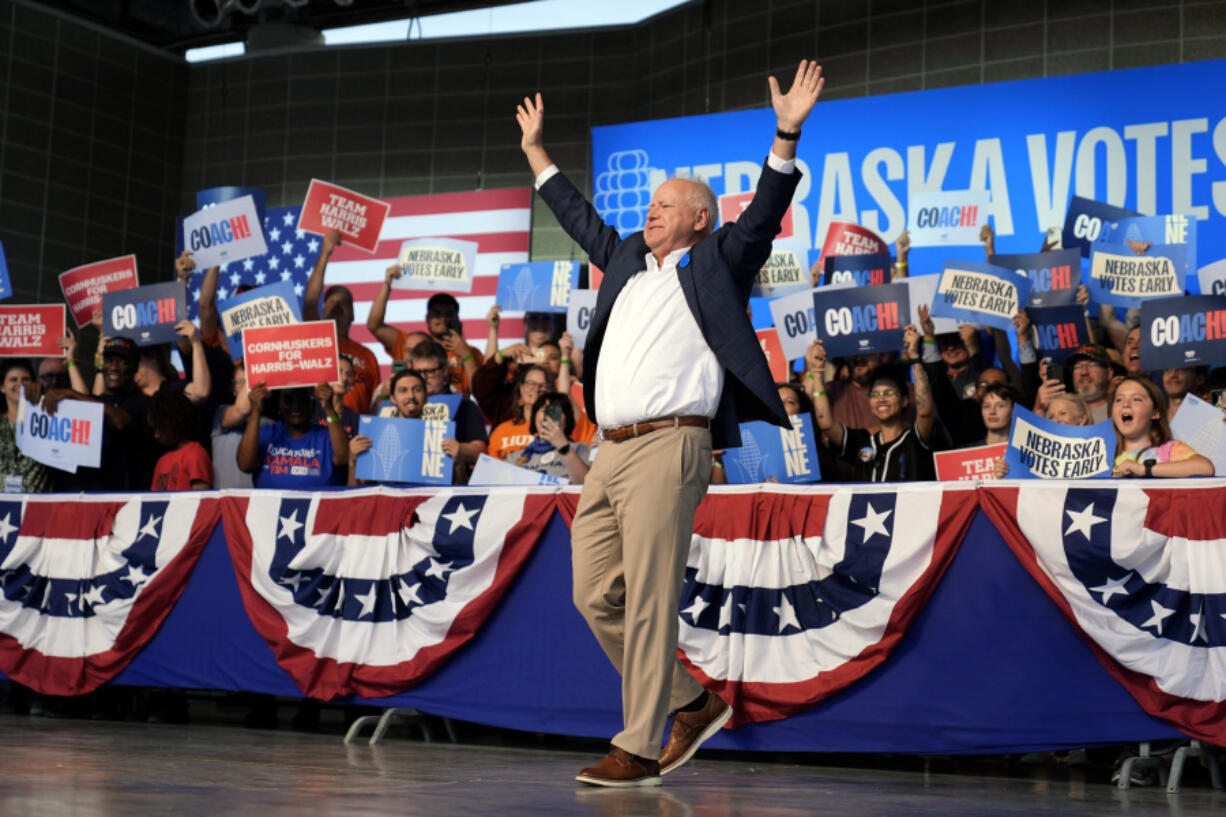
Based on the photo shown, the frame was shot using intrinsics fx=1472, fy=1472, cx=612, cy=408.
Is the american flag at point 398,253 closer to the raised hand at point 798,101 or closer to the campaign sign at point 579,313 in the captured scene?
the campaign sign at point 579,313

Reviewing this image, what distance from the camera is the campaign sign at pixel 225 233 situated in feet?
25.9

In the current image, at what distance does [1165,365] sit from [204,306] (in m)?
5.02

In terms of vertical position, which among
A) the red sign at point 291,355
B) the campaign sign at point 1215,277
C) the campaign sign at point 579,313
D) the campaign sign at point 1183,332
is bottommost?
the red sign at point 291,355

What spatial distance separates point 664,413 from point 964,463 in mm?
2020

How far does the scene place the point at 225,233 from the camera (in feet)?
26.1

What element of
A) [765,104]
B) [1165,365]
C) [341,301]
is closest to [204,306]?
[341,301]

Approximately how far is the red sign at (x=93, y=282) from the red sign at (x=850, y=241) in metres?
3.94

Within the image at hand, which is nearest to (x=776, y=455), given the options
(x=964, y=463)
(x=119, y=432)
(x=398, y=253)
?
(x=964, y=463)

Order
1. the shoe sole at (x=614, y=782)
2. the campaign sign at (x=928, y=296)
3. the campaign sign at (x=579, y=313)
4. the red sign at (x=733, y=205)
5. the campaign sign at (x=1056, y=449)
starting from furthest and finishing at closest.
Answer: the campaign sign at (x=579, y=313) → the red sign at (x=733, y=205) → the campaign sign at (x=928, y=296) → the campaign sign at (x=1056, y=449) → the shoe sole at (x=614, y=782)

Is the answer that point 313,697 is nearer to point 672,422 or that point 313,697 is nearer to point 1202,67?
point 672,422

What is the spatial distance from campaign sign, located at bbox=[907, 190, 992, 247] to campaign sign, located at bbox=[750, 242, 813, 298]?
74 cm

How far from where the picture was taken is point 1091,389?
6602 mm

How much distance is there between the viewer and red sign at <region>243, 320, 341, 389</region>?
678cm

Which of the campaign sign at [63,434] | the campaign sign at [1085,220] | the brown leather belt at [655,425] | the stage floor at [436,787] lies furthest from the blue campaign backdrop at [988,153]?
the brown leather belt at [655,425]
